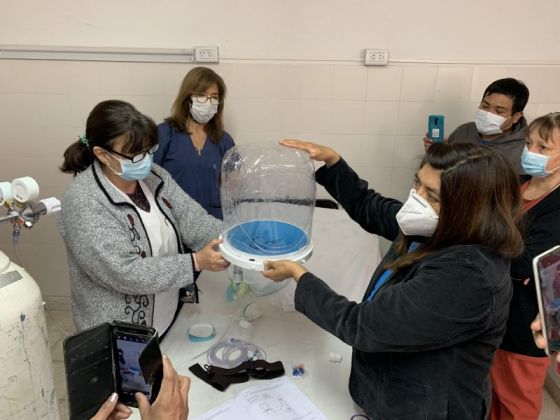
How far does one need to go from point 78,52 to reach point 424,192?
261 cm

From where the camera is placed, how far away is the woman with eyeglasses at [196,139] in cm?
264

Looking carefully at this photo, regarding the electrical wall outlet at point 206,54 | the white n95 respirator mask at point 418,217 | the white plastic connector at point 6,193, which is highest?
the electrical wall outlet at point 206,54

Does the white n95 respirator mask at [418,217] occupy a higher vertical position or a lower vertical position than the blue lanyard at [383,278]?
higher

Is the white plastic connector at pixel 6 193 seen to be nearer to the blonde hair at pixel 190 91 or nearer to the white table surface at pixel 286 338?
the white table surface at pixel 286 338

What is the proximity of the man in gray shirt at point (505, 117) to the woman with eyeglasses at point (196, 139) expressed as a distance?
143 centimetres

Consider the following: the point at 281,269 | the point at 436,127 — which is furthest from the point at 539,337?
the point at 436,127

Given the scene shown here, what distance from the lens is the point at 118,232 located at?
1.51 m

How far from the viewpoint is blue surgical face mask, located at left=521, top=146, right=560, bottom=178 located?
1.90 metres

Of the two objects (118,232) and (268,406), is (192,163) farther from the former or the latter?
(268,406)

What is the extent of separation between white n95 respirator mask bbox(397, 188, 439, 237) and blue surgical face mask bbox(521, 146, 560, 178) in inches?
37.9

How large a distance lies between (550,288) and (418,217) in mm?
364

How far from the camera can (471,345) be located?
116 cm

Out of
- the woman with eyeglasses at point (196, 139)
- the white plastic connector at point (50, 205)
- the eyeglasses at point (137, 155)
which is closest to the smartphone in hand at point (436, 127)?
the woman with eyeglasses at point (196, 139)

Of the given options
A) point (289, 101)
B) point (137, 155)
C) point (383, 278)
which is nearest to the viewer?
point (383, 278)
